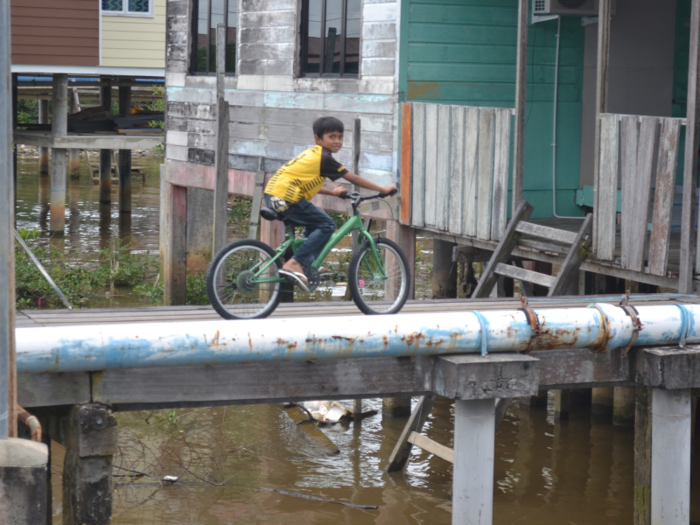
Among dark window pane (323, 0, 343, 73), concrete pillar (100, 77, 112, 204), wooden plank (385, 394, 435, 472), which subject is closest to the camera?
wooden plank (385, 394, 435, 472)

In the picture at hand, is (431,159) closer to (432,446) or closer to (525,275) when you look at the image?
(525,275)

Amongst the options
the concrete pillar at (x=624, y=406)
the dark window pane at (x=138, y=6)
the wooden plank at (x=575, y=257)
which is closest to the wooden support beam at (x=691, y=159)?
the wooden plank at (x=575, y=257)

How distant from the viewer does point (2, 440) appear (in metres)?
3.90

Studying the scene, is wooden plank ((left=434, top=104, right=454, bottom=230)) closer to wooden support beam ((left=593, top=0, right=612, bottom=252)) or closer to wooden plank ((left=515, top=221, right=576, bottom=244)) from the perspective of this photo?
wooden plank ((left=515, top=221, right=576, bottom=244))

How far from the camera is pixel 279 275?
6840 mm

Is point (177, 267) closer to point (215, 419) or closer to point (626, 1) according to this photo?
point (215, 419)

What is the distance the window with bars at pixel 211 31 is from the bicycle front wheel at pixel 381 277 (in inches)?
265

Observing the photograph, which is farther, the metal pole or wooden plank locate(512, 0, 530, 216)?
wooden plank locate(512, 0, 530, 216)

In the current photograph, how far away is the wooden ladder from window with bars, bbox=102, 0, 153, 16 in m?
13.2

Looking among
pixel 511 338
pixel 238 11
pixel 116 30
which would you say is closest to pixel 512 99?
pixel 238 11

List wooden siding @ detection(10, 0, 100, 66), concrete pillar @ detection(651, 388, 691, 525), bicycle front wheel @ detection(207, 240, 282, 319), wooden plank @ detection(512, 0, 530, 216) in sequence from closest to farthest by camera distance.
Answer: concrete pillar @ detection(651, 388, 691, 525), bicycle front wheel @ detection(207, 240, 282, 319), wooden plank @ detection(512, 0, 530, 216), wooden siding @ detection(10, 0, 100, 66)

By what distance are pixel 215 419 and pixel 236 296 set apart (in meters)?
4.13

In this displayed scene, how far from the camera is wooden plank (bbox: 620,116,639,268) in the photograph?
804 centimetres

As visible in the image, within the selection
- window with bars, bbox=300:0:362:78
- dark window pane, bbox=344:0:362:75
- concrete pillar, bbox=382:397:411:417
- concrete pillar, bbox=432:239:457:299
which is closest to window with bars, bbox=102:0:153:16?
window with bars, bbox=300:0:362:78
